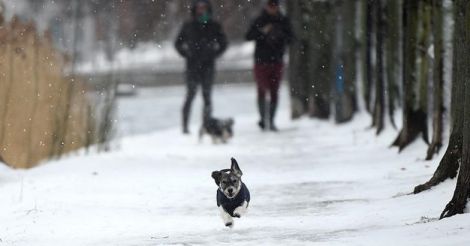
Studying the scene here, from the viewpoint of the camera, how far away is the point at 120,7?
140 ft

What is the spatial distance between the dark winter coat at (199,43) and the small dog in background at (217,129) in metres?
1.93

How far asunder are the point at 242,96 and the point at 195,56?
20.9m

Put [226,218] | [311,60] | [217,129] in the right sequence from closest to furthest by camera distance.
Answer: [226,218], [217,129], [311,60]

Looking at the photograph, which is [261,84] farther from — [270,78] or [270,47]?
[270,47]

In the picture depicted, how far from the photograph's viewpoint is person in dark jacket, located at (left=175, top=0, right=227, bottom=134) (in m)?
19.2

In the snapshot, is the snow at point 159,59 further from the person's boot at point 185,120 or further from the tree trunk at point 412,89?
the tree trunk at point 412,89

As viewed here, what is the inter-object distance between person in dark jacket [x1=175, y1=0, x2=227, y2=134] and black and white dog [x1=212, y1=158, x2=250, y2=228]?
10.2m

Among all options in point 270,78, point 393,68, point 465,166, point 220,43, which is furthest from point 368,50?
point 465,166

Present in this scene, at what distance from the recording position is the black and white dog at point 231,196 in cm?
850

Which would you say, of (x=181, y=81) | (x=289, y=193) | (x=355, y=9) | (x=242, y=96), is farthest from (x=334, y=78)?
(x=181, y=81)

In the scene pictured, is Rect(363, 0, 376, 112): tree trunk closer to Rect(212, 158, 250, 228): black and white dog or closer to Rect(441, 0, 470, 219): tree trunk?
Rect(212, 158, 250, 228): black and white dog

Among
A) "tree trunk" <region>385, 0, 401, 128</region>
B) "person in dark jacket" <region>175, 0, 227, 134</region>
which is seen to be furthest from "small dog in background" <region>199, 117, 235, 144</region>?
"tree trunk" <region>385, 0, 401, 128</region>

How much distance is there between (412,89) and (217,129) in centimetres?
512

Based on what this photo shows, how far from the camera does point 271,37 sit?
755 inches
